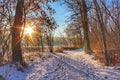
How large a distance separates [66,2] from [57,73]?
10.6 metres

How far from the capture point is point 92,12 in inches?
406

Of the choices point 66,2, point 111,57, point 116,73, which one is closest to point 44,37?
point 66,2

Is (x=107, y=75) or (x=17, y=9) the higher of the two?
(x=17, y=9)

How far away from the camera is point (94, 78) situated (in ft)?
26.4

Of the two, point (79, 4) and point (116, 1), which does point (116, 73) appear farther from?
point (79, 4)

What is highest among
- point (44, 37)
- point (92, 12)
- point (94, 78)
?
point (92, 12)

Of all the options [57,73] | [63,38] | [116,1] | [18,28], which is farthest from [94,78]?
[63,38]

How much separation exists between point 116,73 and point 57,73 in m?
2.52

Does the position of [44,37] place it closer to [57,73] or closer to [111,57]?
[111,57]

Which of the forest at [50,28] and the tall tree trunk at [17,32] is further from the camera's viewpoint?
the tall tree trunk at [17,32]

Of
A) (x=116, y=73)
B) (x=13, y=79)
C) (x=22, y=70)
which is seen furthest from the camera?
(x=22, y=70)

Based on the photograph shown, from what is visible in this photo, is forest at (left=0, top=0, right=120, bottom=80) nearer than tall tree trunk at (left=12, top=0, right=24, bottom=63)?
Yes

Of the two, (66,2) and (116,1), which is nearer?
(116,1)

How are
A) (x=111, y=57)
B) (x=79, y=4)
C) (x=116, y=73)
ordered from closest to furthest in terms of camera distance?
1. (x=116, y=73)
2. (x=111, y=57)
3. (x=79, y=4)
